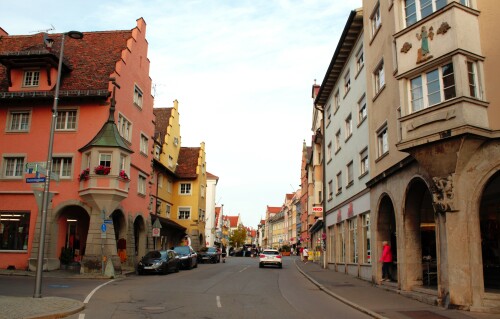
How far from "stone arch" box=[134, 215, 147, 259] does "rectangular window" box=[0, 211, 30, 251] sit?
25.0 ft

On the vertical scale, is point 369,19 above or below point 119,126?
above

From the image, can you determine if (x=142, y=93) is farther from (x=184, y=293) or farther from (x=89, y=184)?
(x=184, y=293)

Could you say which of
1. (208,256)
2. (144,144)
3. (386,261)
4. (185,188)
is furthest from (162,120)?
(386,261)

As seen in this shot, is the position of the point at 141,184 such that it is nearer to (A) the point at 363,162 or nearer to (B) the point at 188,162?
(A) the point at 363,162

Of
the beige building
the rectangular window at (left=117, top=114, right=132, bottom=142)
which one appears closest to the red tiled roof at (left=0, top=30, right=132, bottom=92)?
the rectangular window at (left=117, top=114, right=132, bottom=142)

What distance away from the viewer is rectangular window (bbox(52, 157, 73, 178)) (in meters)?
27.9

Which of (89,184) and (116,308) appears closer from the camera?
(116,308)

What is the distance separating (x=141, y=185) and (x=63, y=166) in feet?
21.8

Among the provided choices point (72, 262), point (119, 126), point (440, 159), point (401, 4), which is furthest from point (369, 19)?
point (72, 262)

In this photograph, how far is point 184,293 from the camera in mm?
16703

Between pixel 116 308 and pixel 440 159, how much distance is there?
33.9ft

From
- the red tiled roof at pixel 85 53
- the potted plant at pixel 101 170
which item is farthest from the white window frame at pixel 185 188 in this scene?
the potted plant at pixel 101 170

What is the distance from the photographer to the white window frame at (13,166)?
28283 millimetres

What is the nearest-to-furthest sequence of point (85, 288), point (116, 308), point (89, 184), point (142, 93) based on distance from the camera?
point (116, 308), point (85, 288), point (89, 184), point (142, 93)
